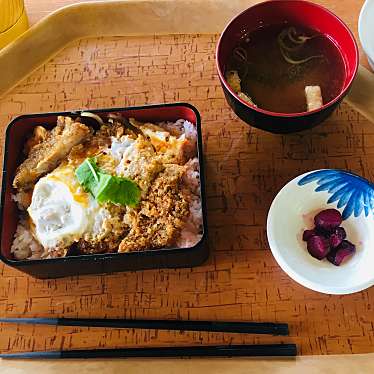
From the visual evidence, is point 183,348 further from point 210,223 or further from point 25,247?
point 25,247

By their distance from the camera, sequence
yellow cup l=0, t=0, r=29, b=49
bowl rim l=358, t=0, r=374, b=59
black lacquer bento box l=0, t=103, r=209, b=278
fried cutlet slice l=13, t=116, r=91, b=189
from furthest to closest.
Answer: yellow cup l=0, t=0, r=29, b=49
bowl rim l=358, t=0, r=374, b=59
fried cutlet slice l=13, t=116, r=91, b=189
black lacquer bento box l=0, t=103, r=209, b=278

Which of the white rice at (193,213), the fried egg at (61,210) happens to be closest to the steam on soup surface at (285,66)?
the white rice at (193,213)

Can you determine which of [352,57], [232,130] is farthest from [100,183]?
[352,57]

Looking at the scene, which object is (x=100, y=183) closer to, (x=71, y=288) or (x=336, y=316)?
(x=71, y=288)

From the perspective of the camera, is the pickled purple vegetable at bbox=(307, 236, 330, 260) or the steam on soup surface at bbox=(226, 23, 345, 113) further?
the steam on soup surface at bbox=(226, 23, 345, 113)

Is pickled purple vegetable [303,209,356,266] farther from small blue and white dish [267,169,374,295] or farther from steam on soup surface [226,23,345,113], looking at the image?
steam on soup surface [226,23,345,113]

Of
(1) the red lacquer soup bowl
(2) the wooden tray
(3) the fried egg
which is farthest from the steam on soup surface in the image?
Result: (3) the fried egg

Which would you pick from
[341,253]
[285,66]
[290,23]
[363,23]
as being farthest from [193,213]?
[363,23]
